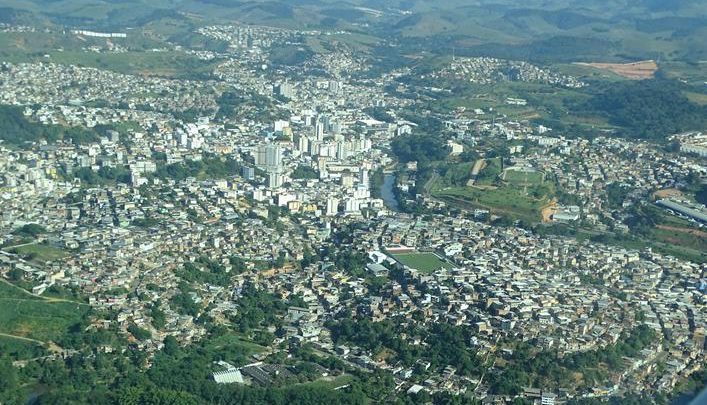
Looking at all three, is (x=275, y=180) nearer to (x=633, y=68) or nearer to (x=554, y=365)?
(x=554, y=365)

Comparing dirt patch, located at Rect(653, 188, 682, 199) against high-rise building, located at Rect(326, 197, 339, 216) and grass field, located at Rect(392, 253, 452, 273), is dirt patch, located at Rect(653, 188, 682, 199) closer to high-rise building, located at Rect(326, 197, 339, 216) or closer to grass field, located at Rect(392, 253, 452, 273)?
grass field, located at Rect(392, 253, 452, 273)

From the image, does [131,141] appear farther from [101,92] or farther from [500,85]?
[500,85]

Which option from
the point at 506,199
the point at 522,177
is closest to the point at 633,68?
the point at 522,177

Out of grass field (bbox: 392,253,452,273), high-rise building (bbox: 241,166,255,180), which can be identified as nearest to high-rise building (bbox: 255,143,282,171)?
high-rise building (bbox: 241,166,255,180)

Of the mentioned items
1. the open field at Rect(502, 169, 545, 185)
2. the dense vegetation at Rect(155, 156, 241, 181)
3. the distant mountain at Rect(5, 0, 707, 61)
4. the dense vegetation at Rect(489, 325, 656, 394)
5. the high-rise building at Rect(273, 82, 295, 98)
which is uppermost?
the dense vegetation at Rect(489, 325, 656, 394)

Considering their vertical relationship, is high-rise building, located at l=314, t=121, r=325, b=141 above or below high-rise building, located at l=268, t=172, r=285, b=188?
below

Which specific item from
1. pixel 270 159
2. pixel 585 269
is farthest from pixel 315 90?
pixel 585 269
